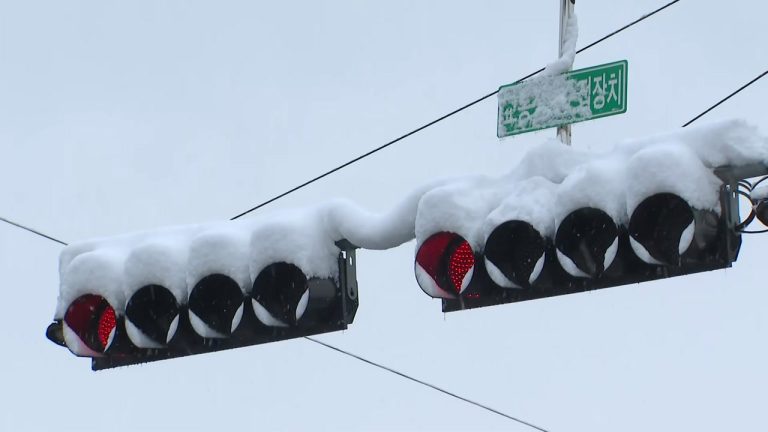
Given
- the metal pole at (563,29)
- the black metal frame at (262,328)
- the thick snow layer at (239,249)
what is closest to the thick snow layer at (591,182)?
the thick snow layer at (239,249)

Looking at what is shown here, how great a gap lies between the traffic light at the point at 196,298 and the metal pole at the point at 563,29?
123cm

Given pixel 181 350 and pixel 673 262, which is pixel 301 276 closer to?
pixel 181 350

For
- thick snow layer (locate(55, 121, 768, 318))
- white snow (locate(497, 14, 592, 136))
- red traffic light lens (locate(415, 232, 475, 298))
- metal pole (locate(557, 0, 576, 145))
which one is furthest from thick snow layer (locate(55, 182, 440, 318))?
metal pole (locate(557, 0, 576, 145))

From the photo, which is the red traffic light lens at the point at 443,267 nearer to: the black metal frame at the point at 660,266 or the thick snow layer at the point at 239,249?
the black metal frame at the point at 660,266

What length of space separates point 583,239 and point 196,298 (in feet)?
7.23

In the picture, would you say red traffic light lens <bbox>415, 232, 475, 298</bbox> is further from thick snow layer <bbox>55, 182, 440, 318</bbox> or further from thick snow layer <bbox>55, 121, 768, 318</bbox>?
thick snow layer <bbox>55, 182, 440, 318</bbox>

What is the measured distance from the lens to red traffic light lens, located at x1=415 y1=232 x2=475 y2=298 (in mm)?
8195

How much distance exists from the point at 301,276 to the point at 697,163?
2.17m

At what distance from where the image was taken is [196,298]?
351 inches

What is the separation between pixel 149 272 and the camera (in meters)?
9.08

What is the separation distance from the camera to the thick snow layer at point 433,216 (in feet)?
24.9

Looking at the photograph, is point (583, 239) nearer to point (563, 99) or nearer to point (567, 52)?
point (563, 99)

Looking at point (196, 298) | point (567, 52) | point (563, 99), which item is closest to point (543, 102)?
point (563, 99)

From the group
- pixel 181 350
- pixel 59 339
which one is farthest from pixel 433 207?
pixel 59 339
